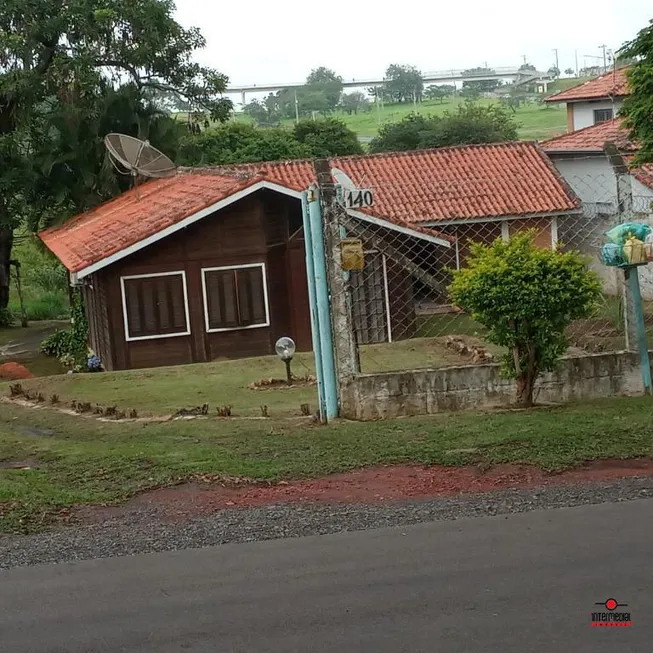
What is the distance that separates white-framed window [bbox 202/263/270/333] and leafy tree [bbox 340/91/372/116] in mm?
83586

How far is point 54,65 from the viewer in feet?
94.3

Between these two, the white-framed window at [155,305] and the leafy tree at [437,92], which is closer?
the white-framed window at [155,305]

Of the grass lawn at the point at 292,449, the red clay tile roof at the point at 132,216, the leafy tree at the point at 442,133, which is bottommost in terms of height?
the grass lawn at the point at 292,449

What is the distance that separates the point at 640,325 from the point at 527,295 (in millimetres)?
1610

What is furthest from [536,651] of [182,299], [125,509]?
[182,299]

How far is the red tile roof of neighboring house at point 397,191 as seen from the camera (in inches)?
829

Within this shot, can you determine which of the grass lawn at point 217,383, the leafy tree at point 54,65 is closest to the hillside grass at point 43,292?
the leafy tree at point 54,65

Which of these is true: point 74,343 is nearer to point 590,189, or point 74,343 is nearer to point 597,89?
point 590,189

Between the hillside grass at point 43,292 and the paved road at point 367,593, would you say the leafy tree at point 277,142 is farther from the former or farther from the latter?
the paved road at point 367,593

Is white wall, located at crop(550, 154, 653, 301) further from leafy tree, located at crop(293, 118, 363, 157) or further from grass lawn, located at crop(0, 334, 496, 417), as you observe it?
leafy tree, located at crop(293, 118, 363, 157)

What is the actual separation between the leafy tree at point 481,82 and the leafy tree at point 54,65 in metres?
85.8

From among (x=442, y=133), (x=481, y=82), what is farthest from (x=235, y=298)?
(x=481, y=82)

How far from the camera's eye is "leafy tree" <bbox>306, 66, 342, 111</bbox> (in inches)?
4148

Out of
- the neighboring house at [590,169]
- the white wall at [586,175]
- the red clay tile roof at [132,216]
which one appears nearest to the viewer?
the red clay tile roof at [132,216]
